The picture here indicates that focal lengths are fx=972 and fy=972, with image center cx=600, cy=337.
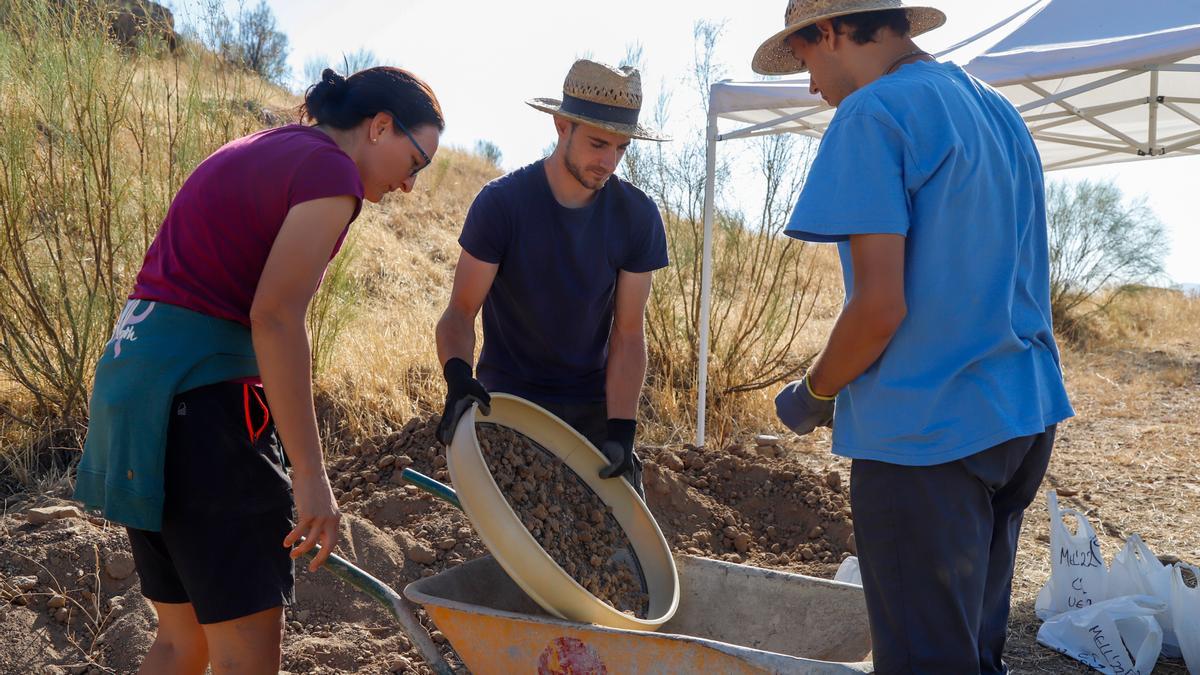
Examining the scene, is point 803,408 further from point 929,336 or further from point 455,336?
point 455,336

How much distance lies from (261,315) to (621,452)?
4.05ft

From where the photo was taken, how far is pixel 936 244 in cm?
161

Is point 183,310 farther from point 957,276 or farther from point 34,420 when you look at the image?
point 34,420

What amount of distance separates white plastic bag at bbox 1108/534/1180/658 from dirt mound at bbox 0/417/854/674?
1096 millimetres

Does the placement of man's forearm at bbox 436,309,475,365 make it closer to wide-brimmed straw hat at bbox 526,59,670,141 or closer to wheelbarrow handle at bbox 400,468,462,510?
wheelbarrow handle at bbox 400,468,462,510

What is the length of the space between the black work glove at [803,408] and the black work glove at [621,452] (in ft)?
2.57

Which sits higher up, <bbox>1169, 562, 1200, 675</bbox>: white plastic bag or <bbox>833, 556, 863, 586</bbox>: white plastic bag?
<bbox>833, 556, 863, 586</bbox>: white plastic bag

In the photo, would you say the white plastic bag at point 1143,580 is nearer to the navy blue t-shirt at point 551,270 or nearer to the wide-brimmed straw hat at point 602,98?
the navy blue t-shirt at point 551,270

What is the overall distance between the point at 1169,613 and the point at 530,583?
224 cm

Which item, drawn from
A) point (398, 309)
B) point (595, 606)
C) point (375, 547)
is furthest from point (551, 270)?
point (398, 309)

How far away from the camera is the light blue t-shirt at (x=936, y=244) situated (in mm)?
1584

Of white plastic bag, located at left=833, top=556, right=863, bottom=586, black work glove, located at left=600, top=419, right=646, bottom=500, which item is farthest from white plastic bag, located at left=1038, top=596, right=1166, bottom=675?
black work glove, located at left=600, top=419, right=646, bottom=500

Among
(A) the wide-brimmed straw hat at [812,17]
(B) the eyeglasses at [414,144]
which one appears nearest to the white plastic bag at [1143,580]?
(A) the wide-brimmed straw hat at [812,17]

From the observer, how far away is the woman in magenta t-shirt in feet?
5.33
